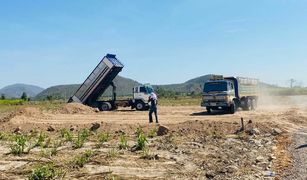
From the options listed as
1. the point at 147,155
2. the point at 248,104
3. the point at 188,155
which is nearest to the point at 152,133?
the point at 188,155

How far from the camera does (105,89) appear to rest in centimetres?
3172

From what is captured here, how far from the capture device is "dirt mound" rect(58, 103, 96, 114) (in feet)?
95.0

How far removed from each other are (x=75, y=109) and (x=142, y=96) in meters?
5.68

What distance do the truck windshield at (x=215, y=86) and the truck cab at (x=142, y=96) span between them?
7.13 m

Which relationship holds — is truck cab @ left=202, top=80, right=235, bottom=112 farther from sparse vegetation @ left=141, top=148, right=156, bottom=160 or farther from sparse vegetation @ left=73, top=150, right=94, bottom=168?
sparse vegetation @ left=73, top=150, right=94, bottom=168

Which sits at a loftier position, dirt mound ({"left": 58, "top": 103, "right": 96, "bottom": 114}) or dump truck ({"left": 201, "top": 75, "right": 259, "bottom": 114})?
dump truck ({"left": 201, "top": 75, "right": 259, "bottom": 114})

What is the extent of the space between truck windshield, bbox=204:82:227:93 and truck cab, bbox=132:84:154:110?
713 centimetres

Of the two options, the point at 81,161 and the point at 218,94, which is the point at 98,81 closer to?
the point at 218,94

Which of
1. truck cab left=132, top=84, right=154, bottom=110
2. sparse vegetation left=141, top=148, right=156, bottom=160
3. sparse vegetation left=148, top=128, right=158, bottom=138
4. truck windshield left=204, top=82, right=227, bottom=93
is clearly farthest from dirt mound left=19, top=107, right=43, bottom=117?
sparse vegetation left=141, top=148, right=156, bottom=160

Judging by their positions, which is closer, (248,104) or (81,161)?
(81,161)

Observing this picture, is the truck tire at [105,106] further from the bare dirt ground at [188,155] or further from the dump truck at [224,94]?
the bare dirt ground at [188,155]

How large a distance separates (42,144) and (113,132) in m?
3.91

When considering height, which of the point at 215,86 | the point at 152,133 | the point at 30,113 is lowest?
the point at 152,133

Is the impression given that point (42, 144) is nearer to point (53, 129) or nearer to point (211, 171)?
point (53, 129)
